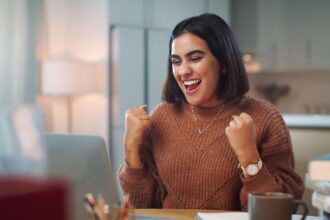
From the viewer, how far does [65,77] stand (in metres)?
3.59

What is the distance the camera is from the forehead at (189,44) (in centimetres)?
136

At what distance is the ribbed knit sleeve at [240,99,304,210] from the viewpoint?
4.17 feet

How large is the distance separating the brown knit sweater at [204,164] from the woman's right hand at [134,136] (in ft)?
0.09

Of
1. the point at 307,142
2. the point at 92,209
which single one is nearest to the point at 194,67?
the point at 92,209

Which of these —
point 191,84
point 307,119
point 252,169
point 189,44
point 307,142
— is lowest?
point 307,119

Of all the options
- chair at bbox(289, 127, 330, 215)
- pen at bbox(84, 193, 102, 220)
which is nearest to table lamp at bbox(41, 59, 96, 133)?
chair at bbox(289, 127, 330, 215)

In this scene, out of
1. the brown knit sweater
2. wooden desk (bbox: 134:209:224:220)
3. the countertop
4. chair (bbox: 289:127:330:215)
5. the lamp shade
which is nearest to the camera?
wooden desk (bbox: 134:209:224:220)

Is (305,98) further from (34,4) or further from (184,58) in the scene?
(184,58)

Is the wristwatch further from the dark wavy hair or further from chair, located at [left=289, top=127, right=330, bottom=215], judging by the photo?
chair, located at [left=289, top=127, right=330, bottom=215]

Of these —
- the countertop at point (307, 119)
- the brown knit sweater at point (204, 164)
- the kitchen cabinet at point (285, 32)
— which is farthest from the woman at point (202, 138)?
the kitchen cabinet at point (285, 32)

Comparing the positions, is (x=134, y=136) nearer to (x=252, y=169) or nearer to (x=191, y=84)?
(x=191, y=84)

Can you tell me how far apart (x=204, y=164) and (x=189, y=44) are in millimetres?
326

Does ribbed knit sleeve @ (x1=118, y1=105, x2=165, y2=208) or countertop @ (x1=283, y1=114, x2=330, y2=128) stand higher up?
ribbed knit sleeve @ (x1=118, y1=105, x2=165, y2=208)

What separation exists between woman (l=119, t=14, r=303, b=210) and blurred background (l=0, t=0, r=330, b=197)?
1971 millimetres
